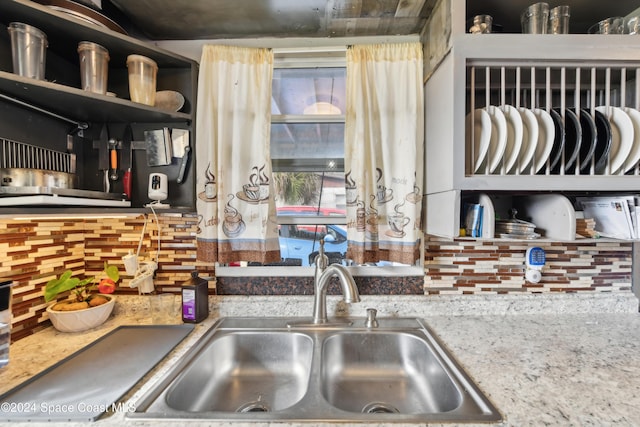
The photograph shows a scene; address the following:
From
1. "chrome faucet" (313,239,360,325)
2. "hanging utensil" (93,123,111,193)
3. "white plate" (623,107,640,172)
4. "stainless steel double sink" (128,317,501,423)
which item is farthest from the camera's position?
"hanging utensil" (93,123,111,193)

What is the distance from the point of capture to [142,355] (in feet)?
3.07

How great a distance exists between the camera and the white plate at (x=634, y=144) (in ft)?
3.33

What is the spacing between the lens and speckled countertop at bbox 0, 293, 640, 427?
2.30 ft

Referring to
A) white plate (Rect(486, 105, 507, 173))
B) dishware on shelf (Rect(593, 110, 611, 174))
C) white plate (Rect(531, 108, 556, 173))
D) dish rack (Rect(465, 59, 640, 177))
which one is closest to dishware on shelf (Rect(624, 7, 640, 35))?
dish rack (Rect(465, 59, 640, 177))

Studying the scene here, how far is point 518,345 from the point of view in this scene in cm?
101

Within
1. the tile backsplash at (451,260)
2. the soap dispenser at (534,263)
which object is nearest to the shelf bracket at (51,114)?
the tile backsplash at (451,260)

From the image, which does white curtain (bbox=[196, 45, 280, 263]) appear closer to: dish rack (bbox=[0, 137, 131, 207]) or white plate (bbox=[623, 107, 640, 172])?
dish rack (bbox=[0, 137, 131, 207])

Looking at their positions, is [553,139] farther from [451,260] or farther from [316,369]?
[316,369]

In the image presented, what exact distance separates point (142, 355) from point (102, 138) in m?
0.95

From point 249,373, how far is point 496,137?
1.35 m

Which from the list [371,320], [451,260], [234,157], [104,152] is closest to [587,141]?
[451,260]

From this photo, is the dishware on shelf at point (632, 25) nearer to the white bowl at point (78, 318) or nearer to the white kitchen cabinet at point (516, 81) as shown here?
the white kitchen cabinet at point (516, 81)

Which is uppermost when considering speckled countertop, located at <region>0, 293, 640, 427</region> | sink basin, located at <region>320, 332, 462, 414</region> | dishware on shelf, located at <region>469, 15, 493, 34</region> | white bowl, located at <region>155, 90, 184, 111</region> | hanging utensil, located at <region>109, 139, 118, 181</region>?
dishware on shelf, located at <region>469, 15, 493, 34</region>

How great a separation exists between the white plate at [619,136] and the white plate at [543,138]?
246 millimetres
